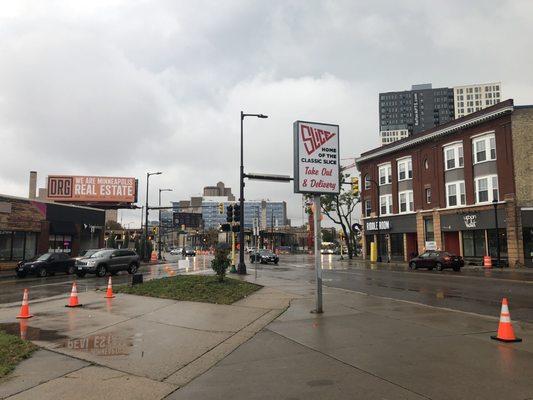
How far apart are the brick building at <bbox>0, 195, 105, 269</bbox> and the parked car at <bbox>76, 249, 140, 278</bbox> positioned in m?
11.3

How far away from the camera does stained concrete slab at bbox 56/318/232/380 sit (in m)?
6.84

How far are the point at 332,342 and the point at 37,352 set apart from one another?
5149 mm

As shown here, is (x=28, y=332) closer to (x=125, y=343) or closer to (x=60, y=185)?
(x=125, y=343)

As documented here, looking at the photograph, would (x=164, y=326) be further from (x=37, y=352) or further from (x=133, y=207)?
(x=133, y=207)

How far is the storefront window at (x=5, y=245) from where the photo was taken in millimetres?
35625

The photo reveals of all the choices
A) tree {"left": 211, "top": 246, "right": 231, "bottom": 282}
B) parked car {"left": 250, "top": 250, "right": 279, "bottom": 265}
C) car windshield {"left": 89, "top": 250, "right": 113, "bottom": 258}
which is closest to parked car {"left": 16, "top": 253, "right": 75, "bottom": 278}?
car windshield {"left": 89, "top": 250, "right": 113, "bottom": 258}

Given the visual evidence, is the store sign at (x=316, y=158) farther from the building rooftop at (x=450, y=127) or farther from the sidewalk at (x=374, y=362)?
the building rooftop at (x=450, y=127)

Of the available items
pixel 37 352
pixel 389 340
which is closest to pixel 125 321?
pixel 37 352

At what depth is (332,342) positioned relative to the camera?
8195 mm

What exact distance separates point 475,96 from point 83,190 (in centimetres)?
13250

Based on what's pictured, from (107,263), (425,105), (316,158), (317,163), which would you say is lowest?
(107,263)

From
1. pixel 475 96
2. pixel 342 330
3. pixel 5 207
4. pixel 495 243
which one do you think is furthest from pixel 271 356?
pixel 475 96

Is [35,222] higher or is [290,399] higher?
[35,222]

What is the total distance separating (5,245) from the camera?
36.0 metres
